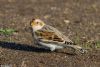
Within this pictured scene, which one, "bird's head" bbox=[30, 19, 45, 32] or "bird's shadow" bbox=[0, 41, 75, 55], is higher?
"bird's head" bbox=[30, 19, 45, 32]

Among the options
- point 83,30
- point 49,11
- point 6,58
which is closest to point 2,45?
point 6,58

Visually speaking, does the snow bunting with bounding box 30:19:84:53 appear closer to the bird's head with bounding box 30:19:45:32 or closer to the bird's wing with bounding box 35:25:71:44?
the bird's wing with bounding box 35:25:71:44

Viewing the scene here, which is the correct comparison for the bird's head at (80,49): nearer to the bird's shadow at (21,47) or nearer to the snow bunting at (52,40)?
the snow bunting at (52,40)

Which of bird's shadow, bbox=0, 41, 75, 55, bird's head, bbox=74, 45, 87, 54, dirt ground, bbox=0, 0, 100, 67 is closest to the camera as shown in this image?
dirt ground, bbox=0, 0, 100, 67

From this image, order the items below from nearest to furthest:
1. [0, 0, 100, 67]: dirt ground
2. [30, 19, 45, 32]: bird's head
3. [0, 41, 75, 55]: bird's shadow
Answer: [0, 0, 100, 67]: dirt ground
[30, 19, 45, 32]: bird's head
[0, 41, 75, 55]: bird's shadow

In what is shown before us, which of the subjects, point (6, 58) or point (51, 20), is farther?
point (51, 20)

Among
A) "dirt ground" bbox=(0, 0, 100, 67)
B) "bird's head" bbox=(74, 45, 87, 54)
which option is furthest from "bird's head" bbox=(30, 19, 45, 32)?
"bird's head" bbox=(74, 45, 87, 54)

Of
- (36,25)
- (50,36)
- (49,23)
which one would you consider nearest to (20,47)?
(36,25)

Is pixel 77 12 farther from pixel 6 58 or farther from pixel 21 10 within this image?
pixel 6 58

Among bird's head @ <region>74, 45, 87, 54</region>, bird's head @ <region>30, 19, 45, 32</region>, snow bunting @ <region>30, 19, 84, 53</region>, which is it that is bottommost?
bird's head @ <region>74, 45, 87, 54</region>

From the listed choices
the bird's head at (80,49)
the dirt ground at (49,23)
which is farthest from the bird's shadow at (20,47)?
the bird's head at (80,49)
